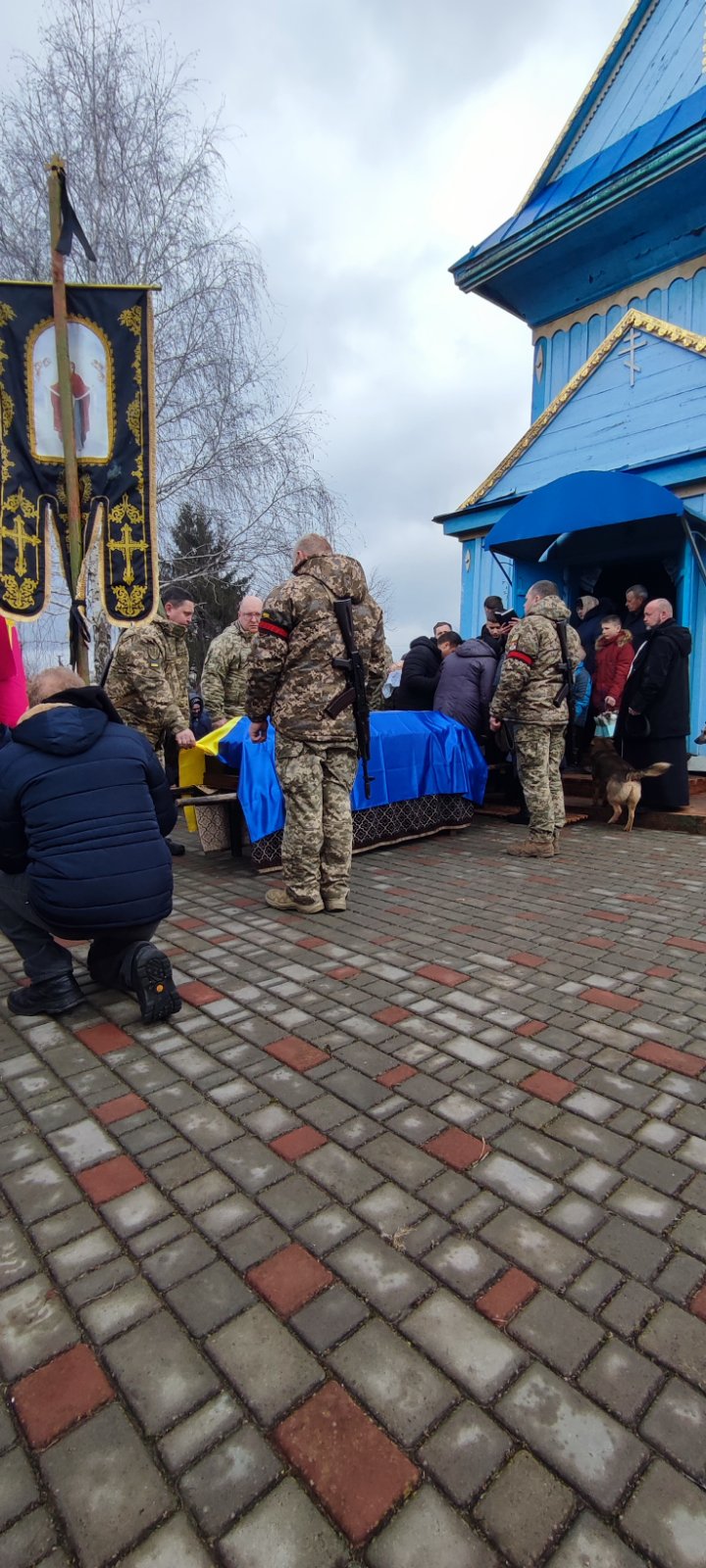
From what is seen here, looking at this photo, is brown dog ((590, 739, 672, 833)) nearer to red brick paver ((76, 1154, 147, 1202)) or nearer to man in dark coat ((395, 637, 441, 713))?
man in dark coat ((395, 637, 441, 713))

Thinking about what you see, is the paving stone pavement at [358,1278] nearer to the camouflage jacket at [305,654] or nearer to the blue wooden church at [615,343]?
the camouflage jacket at [305,654]

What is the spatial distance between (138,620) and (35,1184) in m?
3.65

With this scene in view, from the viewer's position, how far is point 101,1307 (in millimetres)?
1537

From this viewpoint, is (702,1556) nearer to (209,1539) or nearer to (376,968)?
(209,1539)

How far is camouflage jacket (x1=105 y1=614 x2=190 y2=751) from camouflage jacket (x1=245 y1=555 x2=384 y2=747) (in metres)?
1.43

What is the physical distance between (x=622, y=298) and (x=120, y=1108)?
10.8m

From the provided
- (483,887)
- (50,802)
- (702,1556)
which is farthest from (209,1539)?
(483,887)

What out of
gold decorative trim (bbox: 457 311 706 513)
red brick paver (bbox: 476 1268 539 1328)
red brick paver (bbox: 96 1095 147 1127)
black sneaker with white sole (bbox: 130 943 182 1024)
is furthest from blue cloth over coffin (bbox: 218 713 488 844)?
gold decorative trim (bbox: 457 311 706 513)

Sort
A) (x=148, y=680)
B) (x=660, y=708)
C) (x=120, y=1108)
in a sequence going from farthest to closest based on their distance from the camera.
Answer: (x=660, y=708) → (x=148, y=680) → (x=120, y=1108)

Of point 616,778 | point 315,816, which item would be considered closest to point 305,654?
point 315,816

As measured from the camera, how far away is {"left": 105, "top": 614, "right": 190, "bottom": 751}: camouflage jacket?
5359 millimetres

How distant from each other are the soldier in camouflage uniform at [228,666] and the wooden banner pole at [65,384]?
1.74 meters

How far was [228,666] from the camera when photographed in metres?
6.22

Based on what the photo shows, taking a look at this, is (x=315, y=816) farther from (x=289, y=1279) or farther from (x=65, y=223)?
(x=65, y=223)
